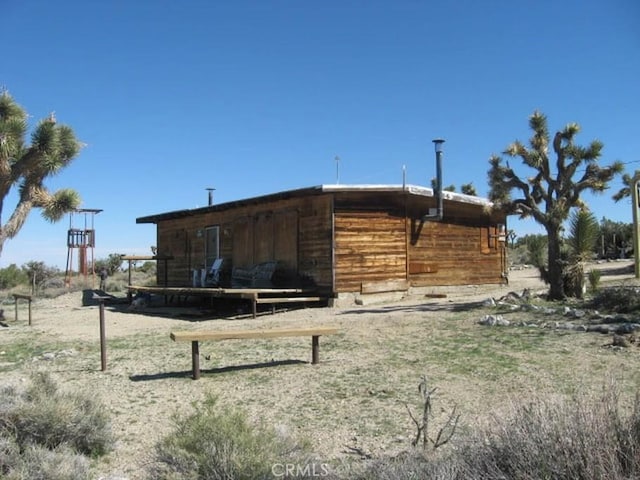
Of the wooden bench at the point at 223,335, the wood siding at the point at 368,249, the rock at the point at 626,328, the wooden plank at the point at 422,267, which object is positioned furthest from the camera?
the wooden plank at the point at 422,267

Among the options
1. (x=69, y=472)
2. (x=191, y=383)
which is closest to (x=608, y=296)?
(x=191, y=383)

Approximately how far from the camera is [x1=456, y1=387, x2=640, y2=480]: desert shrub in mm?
3121

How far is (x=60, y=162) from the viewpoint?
16266 millimetres

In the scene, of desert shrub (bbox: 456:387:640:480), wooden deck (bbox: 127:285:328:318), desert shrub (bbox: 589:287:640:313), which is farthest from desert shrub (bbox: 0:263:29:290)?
desert shrub (bbox: 456:387:640:480)

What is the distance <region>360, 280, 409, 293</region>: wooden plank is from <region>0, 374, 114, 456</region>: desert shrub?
11481 millimetres

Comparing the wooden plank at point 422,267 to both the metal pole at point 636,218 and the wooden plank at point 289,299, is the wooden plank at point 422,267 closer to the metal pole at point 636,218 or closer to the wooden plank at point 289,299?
the wooden plank at point 289,299

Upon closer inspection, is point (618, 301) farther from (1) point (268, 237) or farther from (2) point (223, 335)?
(1) point (268, 237)

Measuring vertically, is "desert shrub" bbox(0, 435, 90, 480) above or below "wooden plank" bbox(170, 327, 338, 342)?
below

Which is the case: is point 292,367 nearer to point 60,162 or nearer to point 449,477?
point 449,477

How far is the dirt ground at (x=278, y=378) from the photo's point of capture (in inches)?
205

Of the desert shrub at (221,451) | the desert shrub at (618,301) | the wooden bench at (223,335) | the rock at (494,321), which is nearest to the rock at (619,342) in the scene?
the rock at (494,321)

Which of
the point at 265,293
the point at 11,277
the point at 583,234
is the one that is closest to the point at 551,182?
the point at 583,234

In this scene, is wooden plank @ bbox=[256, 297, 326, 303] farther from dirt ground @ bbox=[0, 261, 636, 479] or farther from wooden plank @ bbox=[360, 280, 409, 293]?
dirt ground @ bbox=[0, 261, 636, 479]

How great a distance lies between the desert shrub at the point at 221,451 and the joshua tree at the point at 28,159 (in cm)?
1321
